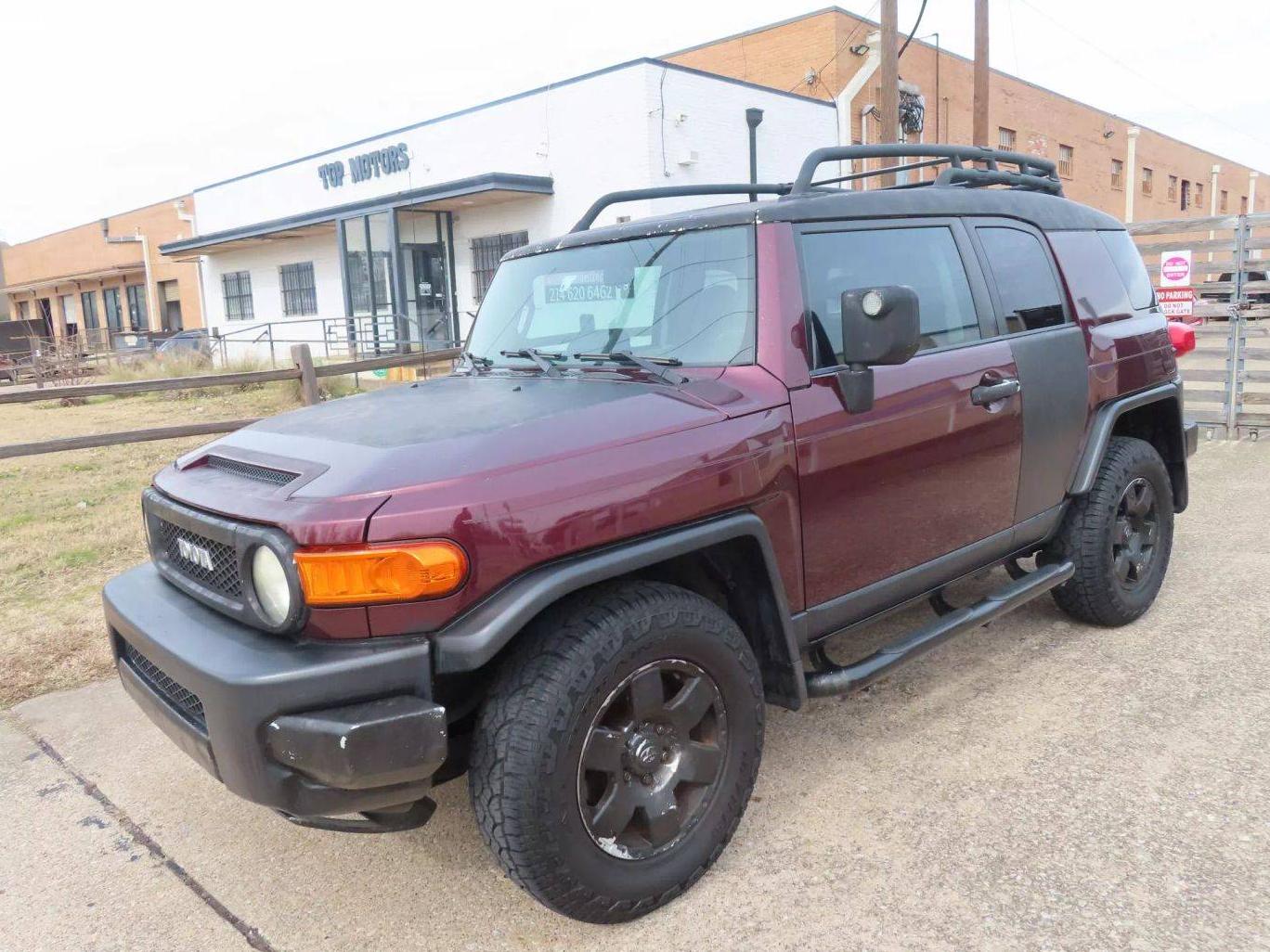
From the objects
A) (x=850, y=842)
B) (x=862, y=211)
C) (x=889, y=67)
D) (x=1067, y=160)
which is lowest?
(x=850, y=842)

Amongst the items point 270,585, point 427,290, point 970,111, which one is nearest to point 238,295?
point 427,290

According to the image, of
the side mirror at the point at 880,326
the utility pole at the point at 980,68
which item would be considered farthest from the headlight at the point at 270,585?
the utility pole at the point at 980,68

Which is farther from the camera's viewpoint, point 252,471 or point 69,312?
point 69,312

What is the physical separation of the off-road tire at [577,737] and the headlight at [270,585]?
54 centimetres

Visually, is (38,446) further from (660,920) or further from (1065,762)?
(1065,762)

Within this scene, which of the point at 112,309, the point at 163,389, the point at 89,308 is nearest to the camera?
the point at 163,389

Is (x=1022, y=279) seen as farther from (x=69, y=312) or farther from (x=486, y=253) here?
(x=69, y=312)

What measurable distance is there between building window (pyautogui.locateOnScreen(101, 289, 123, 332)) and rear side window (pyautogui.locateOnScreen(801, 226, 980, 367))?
4267cm

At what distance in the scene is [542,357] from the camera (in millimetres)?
3330

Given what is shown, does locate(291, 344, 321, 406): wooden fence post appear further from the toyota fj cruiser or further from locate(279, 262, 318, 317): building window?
locate(279, 262, 318, 317): building window

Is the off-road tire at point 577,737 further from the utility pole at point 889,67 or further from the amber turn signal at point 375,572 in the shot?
the utility pole at point 889,67

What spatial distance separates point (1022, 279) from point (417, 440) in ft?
8.64

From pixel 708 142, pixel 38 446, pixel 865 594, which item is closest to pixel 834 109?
pixel 708 142

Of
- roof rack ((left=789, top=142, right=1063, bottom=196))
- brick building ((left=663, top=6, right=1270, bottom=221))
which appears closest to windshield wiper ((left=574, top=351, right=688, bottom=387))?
roof rack ((left=789, top=142, right=1063, bottom=196))
